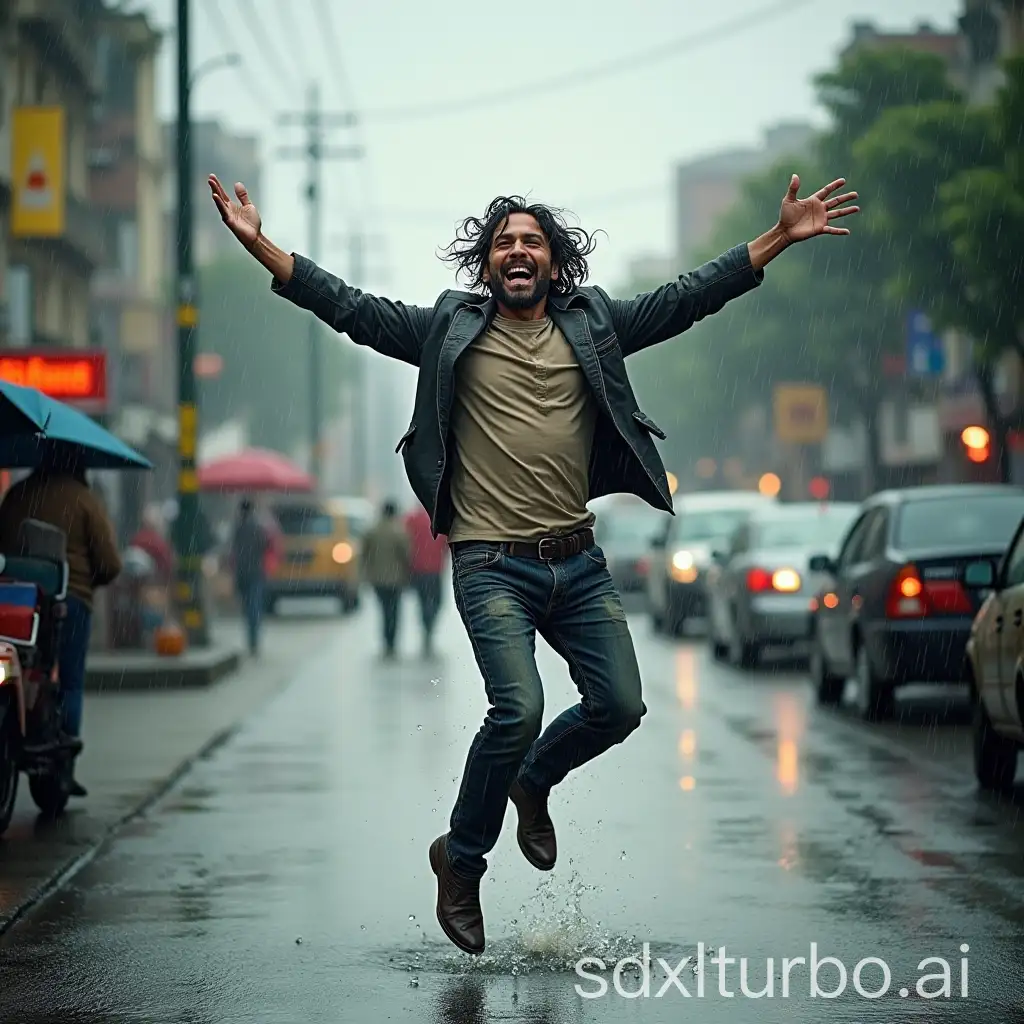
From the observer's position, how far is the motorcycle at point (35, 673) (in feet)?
32.1

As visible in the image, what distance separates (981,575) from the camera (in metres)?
11.7

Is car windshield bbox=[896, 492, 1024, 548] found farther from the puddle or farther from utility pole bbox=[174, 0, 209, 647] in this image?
utility pole bbox=[174, 0, 209, 647]

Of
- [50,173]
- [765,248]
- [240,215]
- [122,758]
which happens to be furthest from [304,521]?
[765,248]

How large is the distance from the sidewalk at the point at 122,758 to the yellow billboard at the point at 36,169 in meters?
10.2

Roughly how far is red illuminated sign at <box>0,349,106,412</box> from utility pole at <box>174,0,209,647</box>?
4.77 metres

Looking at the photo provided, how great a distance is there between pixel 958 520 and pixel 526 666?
30.8ft

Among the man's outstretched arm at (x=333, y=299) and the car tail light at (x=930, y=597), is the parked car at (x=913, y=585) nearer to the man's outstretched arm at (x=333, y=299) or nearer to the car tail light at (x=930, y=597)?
the car tail light at (x=930, y=597)

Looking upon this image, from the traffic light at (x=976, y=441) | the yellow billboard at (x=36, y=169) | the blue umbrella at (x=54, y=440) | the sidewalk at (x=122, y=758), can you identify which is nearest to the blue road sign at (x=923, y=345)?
the traffic light at (x=976, y=441)

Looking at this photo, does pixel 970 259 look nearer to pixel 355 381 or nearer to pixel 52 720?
pixel 52 720

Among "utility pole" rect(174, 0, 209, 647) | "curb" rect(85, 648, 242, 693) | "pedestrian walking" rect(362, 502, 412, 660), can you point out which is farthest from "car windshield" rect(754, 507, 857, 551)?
"utility pole" rect(174, 0, 209, 647)

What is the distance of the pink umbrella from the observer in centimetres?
3978

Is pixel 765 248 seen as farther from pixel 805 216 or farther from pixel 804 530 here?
pixel 804 530

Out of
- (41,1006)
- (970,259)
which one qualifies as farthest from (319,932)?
(970,259)

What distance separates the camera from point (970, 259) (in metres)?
36.3
